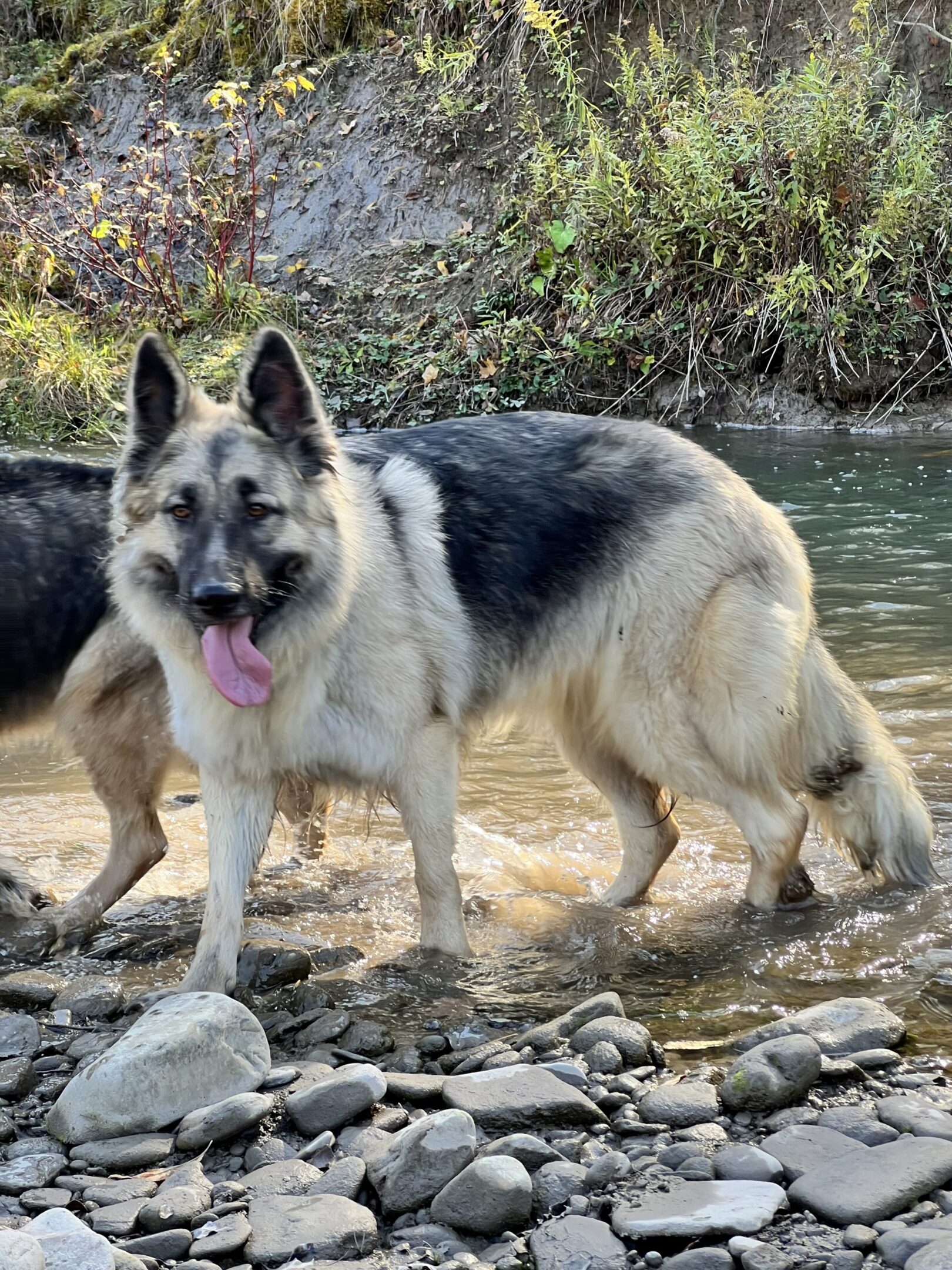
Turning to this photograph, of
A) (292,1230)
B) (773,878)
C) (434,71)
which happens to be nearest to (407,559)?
(773,878)

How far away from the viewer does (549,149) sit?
13836 millimetres

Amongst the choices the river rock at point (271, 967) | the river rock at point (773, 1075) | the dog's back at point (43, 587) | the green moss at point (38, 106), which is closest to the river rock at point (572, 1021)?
the river rock at point (773, 1075)

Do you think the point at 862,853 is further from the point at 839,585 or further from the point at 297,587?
the point at 839,585

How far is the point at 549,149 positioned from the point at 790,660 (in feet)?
35.3

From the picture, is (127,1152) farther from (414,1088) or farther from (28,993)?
(28,993)

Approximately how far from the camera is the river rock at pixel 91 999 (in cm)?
378

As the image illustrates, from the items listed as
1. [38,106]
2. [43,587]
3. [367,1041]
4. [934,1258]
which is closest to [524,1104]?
[367,1041]

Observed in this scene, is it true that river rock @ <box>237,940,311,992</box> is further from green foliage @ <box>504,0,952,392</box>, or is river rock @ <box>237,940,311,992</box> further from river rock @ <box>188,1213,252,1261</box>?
green foliage @ <box>504,0,952,392</box>

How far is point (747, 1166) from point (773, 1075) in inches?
14.1

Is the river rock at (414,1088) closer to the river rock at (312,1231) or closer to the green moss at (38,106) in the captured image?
the river rock at (312,1231)

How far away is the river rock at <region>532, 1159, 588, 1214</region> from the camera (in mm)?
→ 2609

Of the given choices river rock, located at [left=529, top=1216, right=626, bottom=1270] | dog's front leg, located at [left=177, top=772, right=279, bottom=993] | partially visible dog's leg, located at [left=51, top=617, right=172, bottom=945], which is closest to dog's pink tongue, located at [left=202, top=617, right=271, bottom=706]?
dog's front leg, located at [left=177, top=772, right=279, bottom=993]

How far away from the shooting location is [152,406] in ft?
12.5

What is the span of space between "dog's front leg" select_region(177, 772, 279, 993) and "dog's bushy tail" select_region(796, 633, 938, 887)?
195 cm
